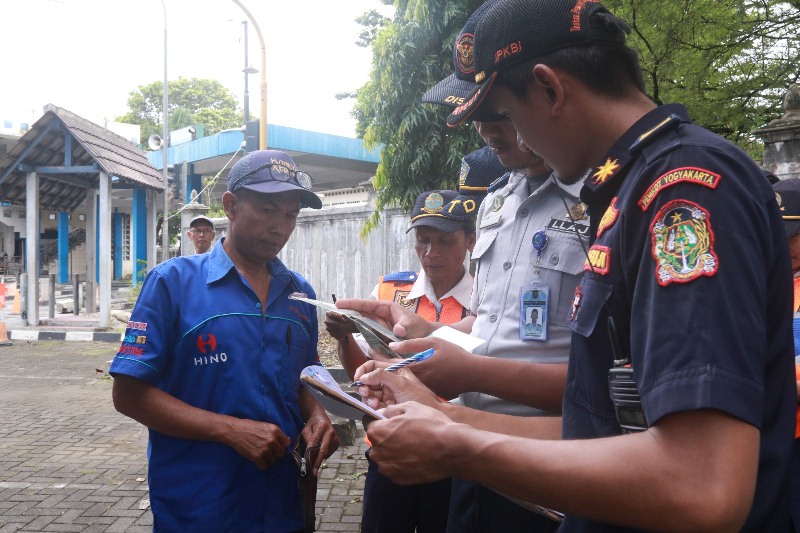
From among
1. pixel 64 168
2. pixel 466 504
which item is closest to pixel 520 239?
pixel 466 504

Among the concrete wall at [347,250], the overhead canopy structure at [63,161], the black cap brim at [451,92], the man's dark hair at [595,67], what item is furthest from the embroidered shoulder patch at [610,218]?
the overhead canopy structure at [63,161]

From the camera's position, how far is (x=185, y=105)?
139ft

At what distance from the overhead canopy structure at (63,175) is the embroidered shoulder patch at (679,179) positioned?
40.1 feet

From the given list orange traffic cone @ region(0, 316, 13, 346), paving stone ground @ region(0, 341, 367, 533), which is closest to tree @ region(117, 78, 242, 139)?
orange traffic cone @ region(0, 316, 13, 346)

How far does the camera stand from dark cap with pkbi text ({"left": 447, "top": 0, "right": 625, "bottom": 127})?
1.20 metres

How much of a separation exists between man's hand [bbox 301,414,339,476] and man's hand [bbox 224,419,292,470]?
0.52 ft

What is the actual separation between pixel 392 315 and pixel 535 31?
4.45ft

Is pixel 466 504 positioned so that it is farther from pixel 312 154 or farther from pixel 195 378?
pixel 312 154

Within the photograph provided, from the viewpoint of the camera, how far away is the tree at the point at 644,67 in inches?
246

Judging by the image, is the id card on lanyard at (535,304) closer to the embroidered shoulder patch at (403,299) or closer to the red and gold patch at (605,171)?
the red and gold patch at (605,171)

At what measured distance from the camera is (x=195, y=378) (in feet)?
7.63

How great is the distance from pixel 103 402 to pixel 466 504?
695 cm

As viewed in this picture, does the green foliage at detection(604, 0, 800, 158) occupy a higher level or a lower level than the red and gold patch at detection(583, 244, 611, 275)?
higher

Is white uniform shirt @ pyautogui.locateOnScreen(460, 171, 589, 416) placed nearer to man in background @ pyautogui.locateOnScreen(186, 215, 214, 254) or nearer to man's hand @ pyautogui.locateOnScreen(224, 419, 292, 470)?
man's hand @ pyautogui.locateOnScreen(224, 419, 292, 470)
